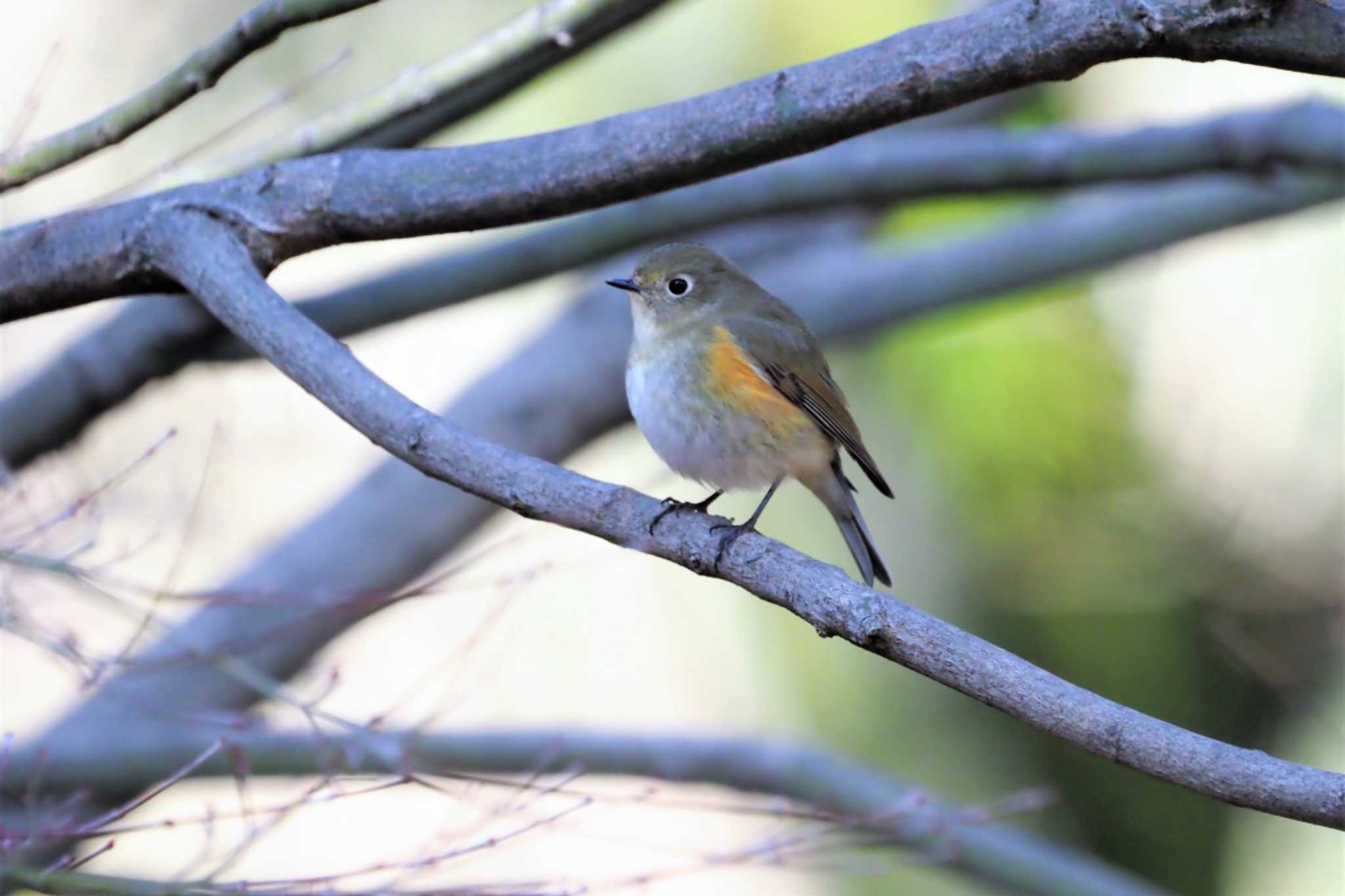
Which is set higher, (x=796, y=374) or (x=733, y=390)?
(x=796, y=374)

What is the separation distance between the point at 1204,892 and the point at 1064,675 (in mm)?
1125

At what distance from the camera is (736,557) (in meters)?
2.02

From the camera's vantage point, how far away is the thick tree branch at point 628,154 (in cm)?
203

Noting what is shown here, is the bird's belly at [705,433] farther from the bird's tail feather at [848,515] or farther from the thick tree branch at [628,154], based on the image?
the thick tree branch at [628,154]

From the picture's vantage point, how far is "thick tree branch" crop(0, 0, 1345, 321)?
6.66 ft

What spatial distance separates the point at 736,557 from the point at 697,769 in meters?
1.92

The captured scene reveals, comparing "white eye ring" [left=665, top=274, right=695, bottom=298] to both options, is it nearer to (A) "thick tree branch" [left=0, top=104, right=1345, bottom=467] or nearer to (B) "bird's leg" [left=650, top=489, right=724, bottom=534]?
(A) "thick tree branch" [left=0, top=104, right=1345, bottom=467]

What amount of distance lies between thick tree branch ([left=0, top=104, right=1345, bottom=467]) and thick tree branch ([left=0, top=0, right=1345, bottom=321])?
0.59 metres

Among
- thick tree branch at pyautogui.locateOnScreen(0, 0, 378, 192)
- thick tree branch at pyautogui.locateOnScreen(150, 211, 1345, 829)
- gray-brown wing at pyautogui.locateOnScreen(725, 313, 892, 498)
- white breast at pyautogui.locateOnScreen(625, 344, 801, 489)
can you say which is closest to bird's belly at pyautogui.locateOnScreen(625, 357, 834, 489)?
white breast at pyautogui.locateOnScreen(625, 344, 801, 489)

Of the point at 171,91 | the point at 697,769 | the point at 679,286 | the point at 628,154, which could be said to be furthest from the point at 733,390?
the point at 171,91

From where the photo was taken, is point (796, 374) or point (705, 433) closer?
point (705, 433)

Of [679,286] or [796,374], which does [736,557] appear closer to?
[796,374]

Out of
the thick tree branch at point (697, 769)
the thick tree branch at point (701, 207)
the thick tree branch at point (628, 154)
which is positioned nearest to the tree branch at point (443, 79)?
the thick tree branch at point (628, 154)

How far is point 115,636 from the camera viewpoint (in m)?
5.18
